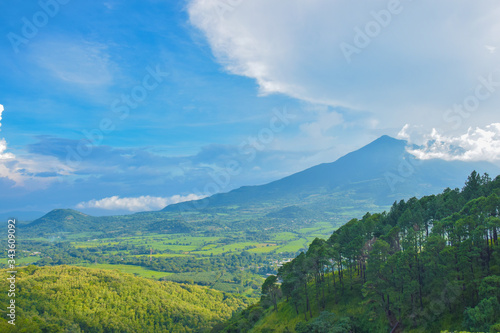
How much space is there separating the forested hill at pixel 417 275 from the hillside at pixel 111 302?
55.5 m

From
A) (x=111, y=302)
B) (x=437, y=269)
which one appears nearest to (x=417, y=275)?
(x=437, y=269)

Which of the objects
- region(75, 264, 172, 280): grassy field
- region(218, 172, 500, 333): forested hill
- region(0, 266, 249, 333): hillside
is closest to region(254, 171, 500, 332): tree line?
region(218, 172, 500, 333): forested hill

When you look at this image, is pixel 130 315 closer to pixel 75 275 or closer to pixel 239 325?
pixel 75 275

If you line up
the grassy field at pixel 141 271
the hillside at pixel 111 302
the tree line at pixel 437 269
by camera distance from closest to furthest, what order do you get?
the tree line at pixel 437 269 → the hillside at pixel 111 302 → the grassy field at pixel 141 271

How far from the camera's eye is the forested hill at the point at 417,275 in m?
26.9

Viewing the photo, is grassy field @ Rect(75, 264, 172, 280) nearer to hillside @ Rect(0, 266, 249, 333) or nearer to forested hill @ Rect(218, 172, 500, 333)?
hillside @ Rect(0, 266, 249, 333)

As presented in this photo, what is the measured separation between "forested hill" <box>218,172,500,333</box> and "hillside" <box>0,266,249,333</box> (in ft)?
182

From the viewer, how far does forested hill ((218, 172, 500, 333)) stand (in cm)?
2689

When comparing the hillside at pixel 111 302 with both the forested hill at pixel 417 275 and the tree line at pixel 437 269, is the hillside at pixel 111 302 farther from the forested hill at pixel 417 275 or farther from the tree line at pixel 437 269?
the tree line at pixel 437 269

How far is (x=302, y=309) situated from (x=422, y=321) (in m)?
22.3

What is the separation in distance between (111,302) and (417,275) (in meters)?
104

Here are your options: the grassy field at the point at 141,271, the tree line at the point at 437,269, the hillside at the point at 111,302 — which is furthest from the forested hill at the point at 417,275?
the grassy field at the point at 141,271

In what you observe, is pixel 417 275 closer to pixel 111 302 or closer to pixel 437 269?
pixel 437 269

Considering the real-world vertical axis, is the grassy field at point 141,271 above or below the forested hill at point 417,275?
below
